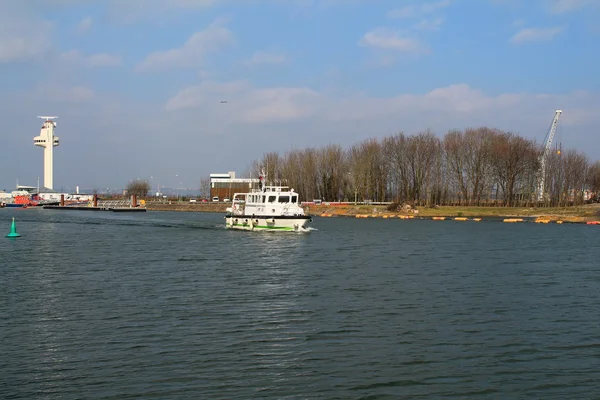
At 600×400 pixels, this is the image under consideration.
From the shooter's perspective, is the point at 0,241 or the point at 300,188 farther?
the point at 300,188

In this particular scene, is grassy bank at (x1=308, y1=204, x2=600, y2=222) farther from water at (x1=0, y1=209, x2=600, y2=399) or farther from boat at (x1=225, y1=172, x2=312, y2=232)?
water at (x1=0, y1=209, x2=600, y2=399)

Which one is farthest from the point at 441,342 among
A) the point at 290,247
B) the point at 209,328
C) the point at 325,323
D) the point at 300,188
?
the point at 300,188

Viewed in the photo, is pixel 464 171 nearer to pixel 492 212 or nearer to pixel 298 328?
pixel 492 212

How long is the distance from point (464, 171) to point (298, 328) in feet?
436

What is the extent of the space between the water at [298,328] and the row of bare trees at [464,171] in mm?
98770

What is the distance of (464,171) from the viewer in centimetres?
15238

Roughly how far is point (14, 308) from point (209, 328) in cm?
1096

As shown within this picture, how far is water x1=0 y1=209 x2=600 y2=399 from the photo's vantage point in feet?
62.7

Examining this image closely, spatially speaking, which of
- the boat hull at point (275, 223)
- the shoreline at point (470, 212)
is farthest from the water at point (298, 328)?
the shoreline at point (470, 212)

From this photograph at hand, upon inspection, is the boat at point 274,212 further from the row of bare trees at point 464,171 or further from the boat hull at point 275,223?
the row of bare trees at point 464,171

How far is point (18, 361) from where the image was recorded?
21.3 meters

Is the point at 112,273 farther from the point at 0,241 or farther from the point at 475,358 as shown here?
the point at 0,241

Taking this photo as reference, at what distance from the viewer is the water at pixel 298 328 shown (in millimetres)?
19109

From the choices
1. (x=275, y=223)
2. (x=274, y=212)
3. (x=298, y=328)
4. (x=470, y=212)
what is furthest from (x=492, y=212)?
(x=298, y=328)
